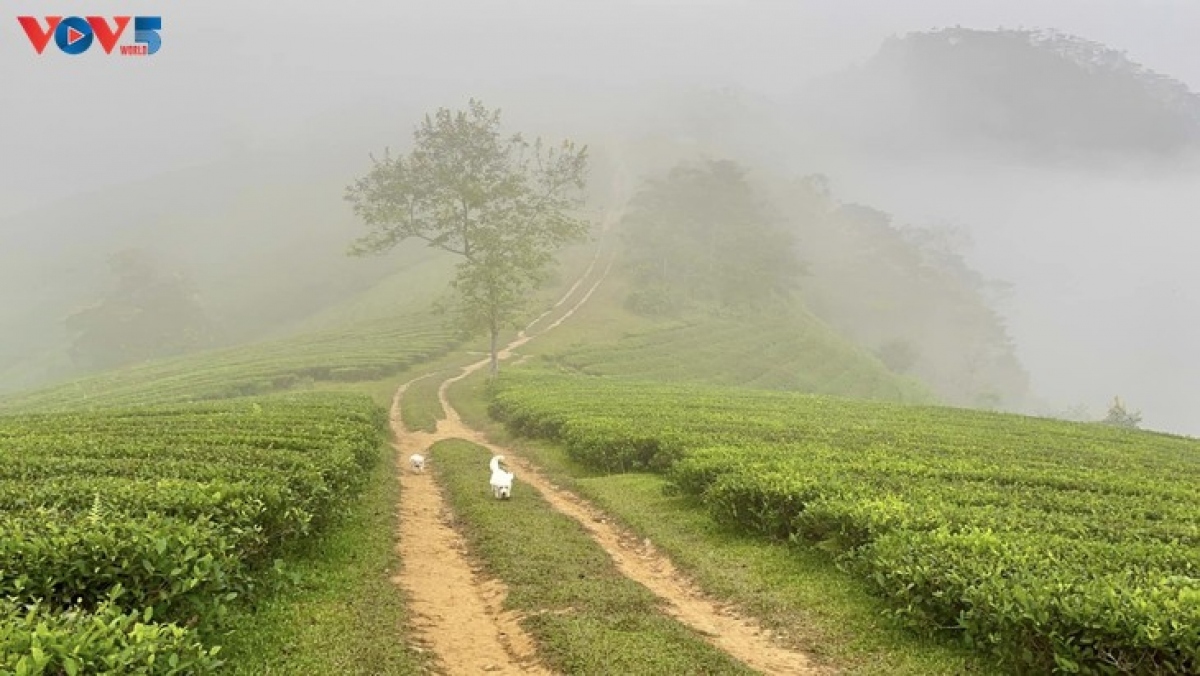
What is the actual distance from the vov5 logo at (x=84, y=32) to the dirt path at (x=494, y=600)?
95.7 ft

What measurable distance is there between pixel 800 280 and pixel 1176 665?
360ft

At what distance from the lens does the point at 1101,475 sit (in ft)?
58.4

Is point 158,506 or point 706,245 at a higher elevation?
point 706,245

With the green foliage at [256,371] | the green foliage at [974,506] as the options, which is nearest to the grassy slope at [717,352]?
the green foliage at [256,371]

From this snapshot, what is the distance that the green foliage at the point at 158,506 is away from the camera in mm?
7719

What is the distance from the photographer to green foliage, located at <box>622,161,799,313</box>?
8431 cm

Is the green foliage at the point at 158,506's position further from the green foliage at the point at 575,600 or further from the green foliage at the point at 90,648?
the green foliage at the point at 575,600

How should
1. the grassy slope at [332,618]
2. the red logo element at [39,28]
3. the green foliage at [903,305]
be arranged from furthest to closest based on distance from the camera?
the green foliage at [903,305] → the red logo element at [39,28] → the grassy slope at [332,618]

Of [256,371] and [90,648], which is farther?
[256,371]

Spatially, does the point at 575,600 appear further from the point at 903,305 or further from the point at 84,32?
the point at 903,305

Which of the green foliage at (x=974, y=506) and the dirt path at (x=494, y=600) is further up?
the green foliage at (x=974, y=506)

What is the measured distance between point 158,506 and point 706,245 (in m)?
85.1

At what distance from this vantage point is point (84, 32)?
1356 inches

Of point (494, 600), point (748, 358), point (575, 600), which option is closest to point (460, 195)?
point (748, 358)
